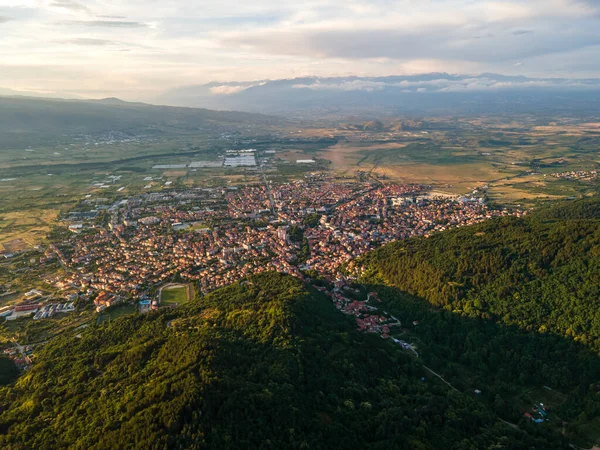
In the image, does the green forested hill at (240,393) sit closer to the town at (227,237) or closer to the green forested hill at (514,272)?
the town at (227,237)

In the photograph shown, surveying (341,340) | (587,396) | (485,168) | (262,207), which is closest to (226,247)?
(262,207)

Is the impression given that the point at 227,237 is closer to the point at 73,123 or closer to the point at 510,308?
the point at 510,308

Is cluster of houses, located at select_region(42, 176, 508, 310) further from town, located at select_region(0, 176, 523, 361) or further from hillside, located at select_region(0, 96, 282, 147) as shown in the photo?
hillside, located at select_region(0, 96, 282, 147)

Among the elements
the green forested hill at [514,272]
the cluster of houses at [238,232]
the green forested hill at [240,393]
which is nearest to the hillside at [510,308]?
the green forested hill at [514,272]

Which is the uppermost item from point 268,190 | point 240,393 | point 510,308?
point 240,393

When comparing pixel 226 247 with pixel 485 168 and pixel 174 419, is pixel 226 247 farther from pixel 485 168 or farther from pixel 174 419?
pixel 485 168

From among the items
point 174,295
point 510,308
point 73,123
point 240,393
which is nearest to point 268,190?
point 174,295
